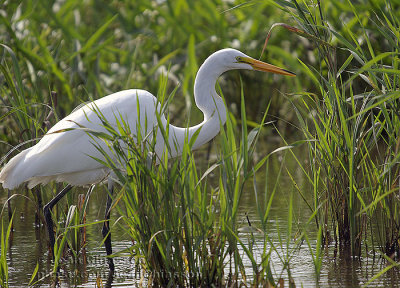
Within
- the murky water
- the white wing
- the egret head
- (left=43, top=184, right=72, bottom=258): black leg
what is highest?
the egret head

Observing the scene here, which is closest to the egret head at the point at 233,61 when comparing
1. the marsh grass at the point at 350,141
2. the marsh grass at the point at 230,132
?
the marsh grass at the point at 230,132

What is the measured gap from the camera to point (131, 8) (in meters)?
7.88

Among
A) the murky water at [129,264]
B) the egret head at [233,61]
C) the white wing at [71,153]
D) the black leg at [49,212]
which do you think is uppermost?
the egret head at [233,61]

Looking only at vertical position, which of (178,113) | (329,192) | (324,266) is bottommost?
(324,266)

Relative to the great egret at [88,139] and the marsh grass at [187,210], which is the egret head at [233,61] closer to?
the great egret at [88,139]

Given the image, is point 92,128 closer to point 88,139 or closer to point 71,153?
point 88,139

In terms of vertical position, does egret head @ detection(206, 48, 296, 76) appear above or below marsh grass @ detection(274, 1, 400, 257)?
above

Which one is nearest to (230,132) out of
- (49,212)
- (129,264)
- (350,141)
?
(350,141)

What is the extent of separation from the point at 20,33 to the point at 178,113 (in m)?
1.82

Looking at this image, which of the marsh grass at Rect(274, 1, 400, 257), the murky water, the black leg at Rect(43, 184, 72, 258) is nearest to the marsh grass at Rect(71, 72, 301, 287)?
the murky water

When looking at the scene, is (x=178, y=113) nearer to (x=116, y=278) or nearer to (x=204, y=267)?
(x=116, y=278)

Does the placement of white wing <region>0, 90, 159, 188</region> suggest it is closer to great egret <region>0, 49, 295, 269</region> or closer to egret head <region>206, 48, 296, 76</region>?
great egret <region>0, 49, 295, 269</region>

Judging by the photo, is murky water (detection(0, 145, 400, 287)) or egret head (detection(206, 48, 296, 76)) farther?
egret head (detection(206, 48, 296, 76))

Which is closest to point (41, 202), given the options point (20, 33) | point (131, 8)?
point (20, 33)
